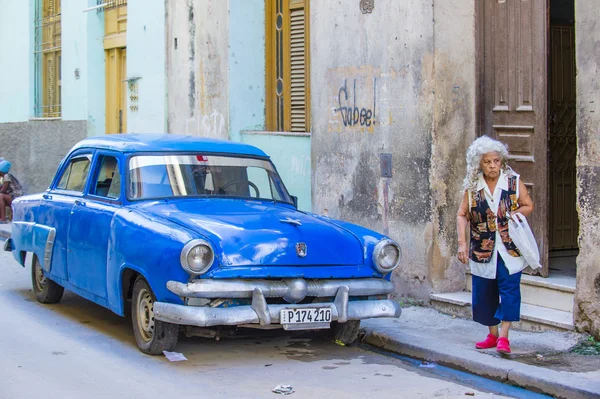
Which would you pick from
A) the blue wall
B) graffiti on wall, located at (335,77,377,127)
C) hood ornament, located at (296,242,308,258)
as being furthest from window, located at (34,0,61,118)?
hood ornament, located at (296,242,308,258)

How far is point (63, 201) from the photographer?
890 centimetres

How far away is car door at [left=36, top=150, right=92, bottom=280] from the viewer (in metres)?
8.71

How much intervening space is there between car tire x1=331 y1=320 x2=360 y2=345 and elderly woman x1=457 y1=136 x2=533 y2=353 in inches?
40.3

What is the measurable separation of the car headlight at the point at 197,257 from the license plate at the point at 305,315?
0.65m

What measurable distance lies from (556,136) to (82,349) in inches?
217

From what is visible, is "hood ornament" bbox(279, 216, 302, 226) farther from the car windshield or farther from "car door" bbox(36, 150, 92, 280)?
"car door" bbox(36, 150, 92, 280)

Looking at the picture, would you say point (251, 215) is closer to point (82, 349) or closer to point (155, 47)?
point (82, 349)

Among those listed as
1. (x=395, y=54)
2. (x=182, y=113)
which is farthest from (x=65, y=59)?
(x=395, y=54)

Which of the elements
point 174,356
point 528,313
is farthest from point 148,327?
point 528,313

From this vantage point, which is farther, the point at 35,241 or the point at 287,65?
the point at 287,65

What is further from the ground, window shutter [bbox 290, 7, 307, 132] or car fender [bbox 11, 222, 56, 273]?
window shutter [bbox 290, 7, 307, 132]

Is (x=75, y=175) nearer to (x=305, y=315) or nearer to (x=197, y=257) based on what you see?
(x=197, y=257)

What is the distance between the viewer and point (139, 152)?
8.16m

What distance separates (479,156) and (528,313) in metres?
1.71
